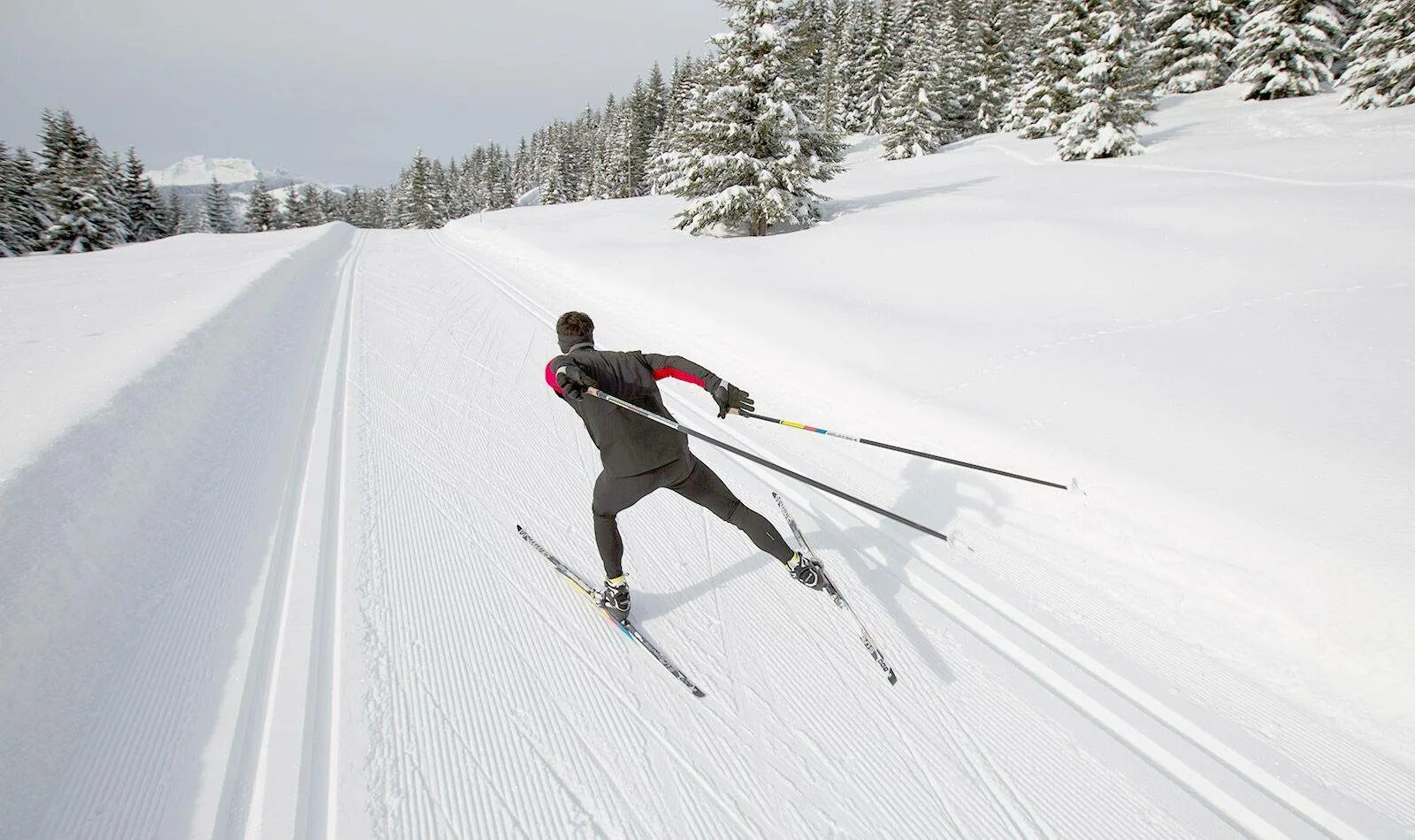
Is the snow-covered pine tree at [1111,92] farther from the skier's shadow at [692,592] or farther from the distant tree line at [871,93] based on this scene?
the skier's shadow at [692,592]

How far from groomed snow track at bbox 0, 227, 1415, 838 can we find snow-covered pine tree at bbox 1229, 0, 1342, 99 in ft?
92.5

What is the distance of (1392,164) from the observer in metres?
9.94

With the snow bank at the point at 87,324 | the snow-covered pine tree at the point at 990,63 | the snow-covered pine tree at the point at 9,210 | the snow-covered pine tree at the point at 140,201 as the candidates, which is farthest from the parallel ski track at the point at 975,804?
the snow-covered pine tree at the point at 140,201

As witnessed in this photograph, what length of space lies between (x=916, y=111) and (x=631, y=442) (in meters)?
31.5

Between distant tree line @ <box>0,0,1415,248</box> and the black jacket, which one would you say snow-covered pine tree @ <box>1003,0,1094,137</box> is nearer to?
distant tree line @ <box>0,0,1415,248</box>

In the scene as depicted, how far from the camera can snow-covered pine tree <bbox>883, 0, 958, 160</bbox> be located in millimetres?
27797

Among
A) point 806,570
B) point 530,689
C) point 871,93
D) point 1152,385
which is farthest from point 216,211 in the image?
point 1152,385

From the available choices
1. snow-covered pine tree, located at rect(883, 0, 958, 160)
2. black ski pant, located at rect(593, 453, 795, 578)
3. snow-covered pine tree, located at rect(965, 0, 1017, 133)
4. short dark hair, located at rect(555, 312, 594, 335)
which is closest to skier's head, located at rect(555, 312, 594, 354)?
short dark hair, located at rect(555, 312, 594, 335)

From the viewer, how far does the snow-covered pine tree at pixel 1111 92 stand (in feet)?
57.0

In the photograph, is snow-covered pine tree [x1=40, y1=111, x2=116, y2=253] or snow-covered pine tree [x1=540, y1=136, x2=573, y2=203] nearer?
snow-covered pine tree [x1=40, y1=111, x2=116, y2=253]

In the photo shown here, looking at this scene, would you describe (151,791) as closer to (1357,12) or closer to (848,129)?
(1357,12)

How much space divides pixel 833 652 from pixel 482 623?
1.97 meters

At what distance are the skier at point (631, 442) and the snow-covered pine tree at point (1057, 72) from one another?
23.2 meters

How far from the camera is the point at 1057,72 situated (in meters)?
22.9
